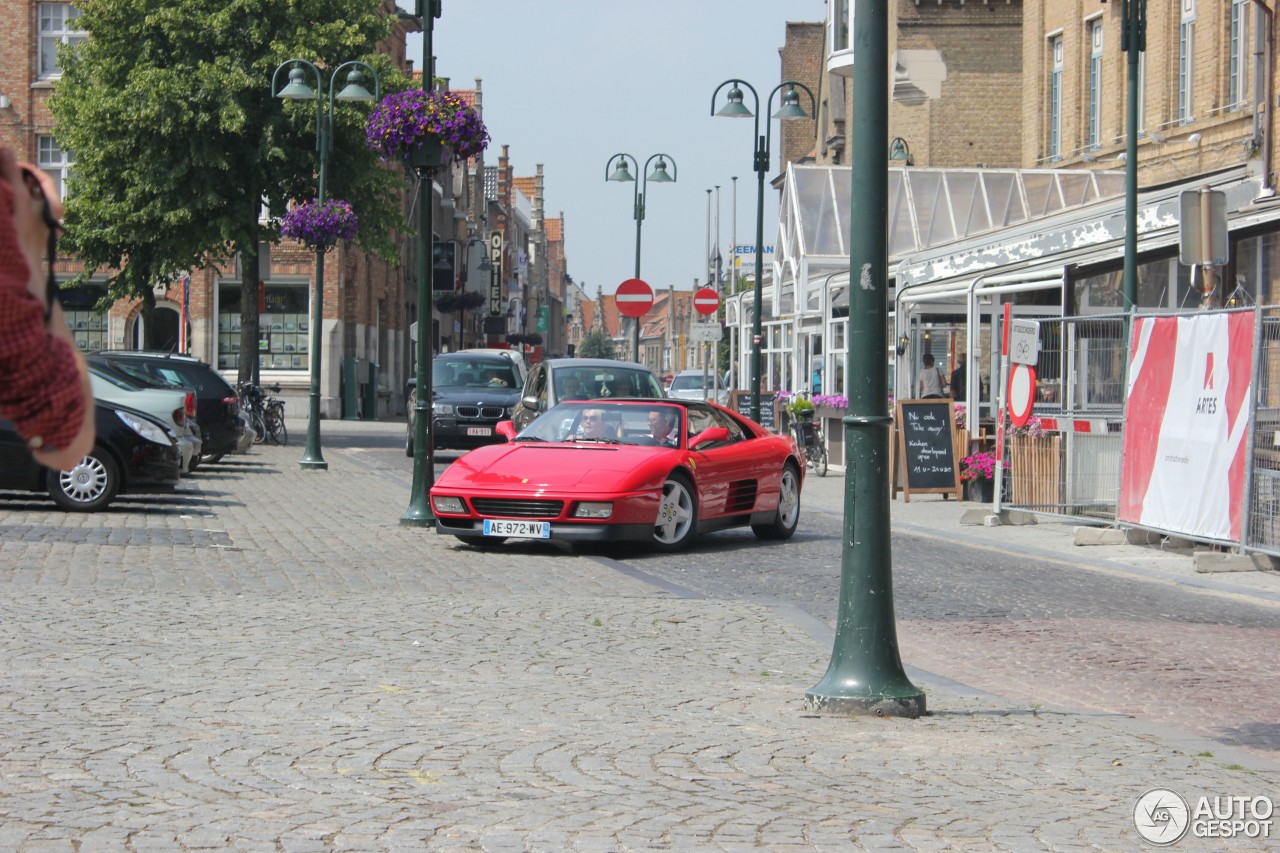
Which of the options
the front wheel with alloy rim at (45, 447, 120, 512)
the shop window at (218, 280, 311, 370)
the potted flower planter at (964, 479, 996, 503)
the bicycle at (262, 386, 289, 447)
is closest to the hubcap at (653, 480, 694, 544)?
the front wheel with alloy rim at (45, 447, 120, 512)

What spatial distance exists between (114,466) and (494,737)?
1197cm

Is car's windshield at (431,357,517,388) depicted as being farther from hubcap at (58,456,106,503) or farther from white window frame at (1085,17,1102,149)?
hubcap at (58,456,106,503)

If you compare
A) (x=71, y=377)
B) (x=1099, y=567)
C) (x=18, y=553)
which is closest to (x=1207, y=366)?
(x=1099, y=567)

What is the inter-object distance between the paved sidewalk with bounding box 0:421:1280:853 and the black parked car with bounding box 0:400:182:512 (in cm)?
546

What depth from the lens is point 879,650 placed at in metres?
7.42

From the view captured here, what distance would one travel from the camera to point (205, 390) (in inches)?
1040

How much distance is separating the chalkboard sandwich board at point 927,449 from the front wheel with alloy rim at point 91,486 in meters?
10.2

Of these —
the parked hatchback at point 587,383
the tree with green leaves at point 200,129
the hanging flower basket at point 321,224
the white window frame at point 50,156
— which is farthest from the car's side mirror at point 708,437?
the white window frame at point 50,156

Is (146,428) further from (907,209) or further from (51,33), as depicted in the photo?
(51,33)

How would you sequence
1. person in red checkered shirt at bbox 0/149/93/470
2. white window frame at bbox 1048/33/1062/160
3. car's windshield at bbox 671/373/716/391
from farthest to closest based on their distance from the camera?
car's windshield at bbox 671/373/716/391
white window frame at bbox 1048/33/1062/160
person in red checkered shirt at bbox 0/149/93/470

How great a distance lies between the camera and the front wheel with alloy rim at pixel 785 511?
16.6m

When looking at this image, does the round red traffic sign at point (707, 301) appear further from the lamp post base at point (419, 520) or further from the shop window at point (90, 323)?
the lamp post base at point (419, 520)

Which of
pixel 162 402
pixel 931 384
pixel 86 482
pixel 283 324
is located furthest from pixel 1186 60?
pixel 283 324

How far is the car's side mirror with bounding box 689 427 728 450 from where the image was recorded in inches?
612
